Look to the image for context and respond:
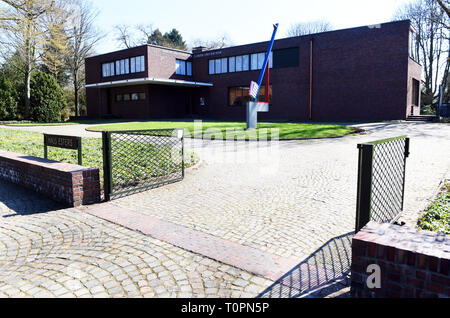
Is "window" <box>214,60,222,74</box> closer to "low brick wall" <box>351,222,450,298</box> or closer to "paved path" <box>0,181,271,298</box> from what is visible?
"paved path" <box>0,181,271,298</box>

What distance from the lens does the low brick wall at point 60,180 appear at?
16.8 feet

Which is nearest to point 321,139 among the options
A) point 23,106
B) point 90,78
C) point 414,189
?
point 414,189

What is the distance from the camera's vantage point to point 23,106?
3188cm

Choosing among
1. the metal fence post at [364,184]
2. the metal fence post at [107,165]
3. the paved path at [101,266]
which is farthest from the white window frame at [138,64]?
the metal fence post at [364,184]

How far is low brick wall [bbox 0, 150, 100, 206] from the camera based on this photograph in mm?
5117

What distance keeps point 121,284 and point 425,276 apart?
2.24m

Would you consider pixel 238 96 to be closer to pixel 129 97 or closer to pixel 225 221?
pixel 129 97

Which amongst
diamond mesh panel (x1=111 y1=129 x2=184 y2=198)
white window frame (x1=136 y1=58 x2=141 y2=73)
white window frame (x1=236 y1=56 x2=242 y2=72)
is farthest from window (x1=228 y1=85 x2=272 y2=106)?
diamond mesh panel (x1=111 y1=129 x2=184 y2=198)

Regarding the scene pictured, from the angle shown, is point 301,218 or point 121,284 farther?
point 301,218

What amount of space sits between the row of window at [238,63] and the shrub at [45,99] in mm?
14644

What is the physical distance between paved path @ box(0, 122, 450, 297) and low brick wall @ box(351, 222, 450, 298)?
29.4 inches

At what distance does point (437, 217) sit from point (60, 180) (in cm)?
535
